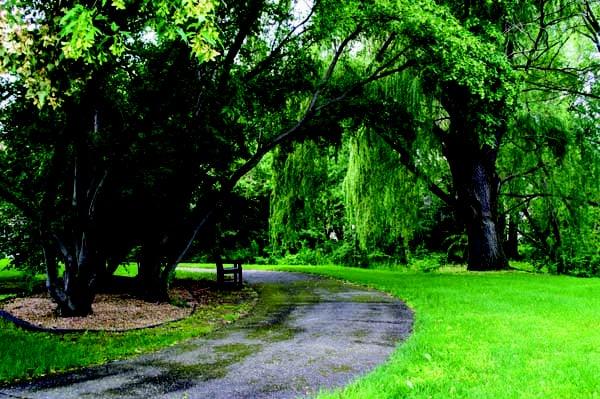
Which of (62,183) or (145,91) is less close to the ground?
(145,91)

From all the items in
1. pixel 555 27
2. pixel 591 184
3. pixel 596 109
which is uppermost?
pixel 555 27

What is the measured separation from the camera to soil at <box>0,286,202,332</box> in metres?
8.90

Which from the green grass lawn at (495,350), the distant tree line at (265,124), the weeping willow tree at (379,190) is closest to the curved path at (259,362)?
the green grass lawn at (495,350)

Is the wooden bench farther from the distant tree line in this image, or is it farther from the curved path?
the curved path

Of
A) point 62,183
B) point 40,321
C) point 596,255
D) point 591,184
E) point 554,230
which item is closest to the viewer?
point 40,321

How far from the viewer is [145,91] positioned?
980 cm

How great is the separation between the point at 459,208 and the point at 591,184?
447 cm

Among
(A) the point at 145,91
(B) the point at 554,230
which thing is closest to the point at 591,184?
(B) the point at 554,230

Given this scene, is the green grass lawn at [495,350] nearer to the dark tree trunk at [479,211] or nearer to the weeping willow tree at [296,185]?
the dark tree trunk at [479,211]

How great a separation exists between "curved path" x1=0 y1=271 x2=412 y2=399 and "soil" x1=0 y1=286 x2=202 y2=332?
1752 mm

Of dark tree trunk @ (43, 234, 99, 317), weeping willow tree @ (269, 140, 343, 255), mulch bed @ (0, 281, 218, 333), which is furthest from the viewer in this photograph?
weeping willow tree @ (269, 140, 343, 255)

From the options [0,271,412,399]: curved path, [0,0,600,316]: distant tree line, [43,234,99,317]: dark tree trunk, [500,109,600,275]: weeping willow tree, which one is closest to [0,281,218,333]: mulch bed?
[43,234,99,317]: dark tree trunk

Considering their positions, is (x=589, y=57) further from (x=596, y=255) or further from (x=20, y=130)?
(x=20, y=130)

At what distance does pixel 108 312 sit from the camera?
10.1 m
